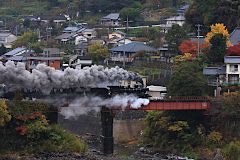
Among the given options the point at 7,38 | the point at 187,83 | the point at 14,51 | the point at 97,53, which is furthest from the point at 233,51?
the point at 7,38

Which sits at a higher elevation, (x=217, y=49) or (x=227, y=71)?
(x=217, y=49)

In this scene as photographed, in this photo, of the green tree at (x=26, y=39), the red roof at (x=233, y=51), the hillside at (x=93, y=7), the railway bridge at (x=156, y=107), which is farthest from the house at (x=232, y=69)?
the hillside at (x=93, y=7)

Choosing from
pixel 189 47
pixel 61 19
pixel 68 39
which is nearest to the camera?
pixel 189 47

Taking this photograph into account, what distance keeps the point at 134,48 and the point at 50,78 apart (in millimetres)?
21850

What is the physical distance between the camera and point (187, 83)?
127ft

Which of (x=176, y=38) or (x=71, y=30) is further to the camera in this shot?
(x=71, y=30)

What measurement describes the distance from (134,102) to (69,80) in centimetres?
347

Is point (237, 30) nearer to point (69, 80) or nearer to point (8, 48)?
point (69, 80)

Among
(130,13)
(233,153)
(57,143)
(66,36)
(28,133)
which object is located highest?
(130,13)

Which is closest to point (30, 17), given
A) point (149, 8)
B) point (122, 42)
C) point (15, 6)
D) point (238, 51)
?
point (15, 6)

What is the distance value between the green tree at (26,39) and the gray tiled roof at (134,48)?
11.8 m

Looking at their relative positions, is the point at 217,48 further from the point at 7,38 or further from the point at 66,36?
the point at 7,38

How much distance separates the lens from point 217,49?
45.0 meters

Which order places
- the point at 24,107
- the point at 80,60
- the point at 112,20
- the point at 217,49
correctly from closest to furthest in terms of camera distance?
1. the point at 24,107
2. the point at 217,49
3. the point at 80,60
4. the point at 112,20
